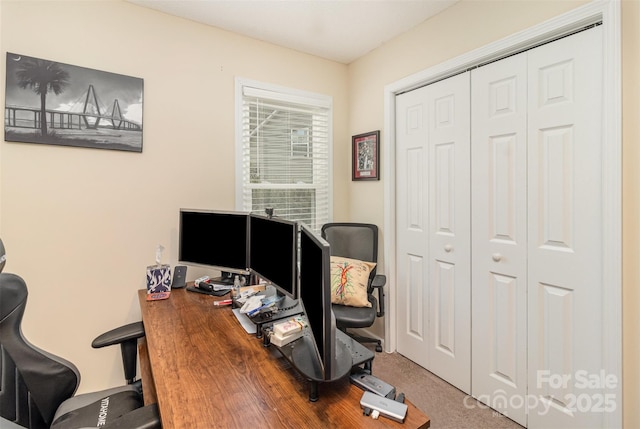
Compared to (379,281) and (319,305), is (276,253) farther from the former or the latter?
(379,281)

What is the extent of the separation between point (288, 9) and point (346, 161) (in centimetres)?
140

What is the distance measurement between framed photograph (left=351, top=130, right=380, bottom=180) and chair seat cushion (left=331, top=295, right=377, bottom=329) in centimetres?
113

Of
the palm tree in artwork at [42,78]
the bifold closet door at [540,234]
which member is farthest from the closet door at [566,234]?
the palm tree in artwork at [42,78]

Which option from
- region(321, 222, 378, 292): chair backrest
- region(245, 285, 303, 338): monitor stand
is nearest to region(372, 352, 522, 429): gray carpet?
region(321, 222, 378, 292): chair backrest

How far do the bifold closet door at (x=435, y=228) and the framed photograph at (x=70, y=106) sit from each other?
2004mm

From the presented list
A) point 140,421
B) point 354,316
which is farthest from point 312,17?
point 140,421

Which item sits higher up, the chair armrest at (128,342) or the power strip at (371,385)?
the power strip at (371,385)

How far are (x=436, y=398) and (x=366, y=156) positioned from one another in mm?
1966

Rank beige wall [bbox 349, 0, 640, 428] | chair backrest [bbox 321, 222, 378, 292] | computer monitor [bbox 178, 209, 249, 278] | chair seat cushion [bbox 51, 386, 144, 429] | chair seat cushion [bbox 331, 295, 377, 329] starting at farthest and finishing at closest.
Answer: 1. chair backrest [bbox 321, 222, 378, 292]
2. chair seat cushion [bbox 331, 295, 377, 329]
3. computer monitor [bbox 178, 209, 249, 278]
4. beige wall [bbox 349, 0, 640, 428]
5. chair seat cushion [bbox 51, 386, 144, 429]

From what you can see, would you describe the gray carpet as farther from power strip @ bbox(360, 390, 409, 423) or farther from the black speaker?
the black speaker

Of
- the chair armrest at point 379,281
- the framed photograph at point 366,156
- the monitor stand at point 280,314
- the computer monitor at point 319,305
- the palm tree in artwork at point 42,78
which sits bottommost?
the chair armrest at point 379,281

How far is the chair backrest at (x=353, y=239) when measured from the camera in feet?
8.87

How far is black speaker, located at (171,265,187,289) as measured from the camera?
2.14 m

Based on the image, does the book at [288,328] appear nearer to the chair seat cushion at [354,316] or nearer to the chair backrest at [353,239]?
the chair seat cushion at [354,316]
